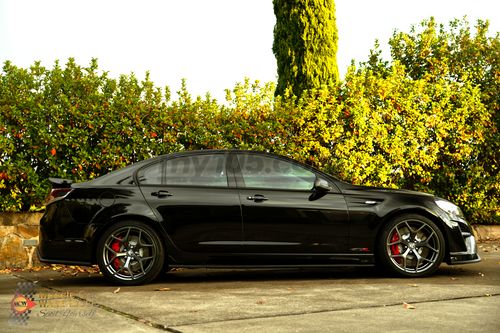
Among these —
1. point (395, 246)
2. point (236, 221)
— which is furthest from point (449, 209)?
point (236, 221)

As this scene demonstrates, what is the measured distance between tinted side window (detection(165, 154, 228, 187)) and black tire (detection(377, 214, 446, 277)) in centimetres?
204

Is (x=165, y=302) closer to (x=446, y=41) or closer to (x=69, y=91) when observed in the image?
(x=69, y=91)

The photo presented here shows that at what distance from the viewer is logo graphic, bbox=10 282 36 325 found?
20.0 feet

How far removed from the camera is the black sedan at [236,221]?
8.17 meters

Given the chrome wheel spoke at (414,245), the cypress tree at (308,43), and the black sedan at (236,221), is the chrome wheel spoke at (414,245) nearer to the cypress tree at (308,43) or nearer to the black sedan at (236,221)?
the black sedan at (236,221)

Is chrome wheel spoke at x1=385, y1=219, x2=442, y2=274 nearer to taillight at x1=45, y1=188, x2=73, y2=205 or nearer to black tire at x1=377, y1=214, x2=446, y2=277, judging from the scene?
black tire at x1=377, y1=214, x2=446, y2=277

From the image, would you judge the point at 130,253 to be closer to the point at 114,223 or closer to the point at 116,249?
the point at 116,249

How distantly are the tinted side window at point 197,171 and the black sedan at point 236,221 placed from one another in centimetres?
1

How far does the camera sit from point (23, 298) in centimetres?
735

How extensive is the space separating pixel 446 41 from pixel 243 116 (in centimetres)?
588

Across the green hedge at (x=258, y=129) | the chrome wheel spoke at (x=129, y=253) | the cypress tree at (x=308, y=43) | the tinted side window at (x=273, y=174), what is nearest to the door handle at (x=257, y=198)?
the tinted side window at (x=273, y=174)

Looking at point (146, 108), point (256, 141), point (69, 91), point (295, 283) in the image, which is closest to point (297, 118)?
point (256, 141)

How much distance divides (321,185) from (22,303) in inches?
137

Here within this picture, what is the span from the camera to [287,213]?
27.3ft
